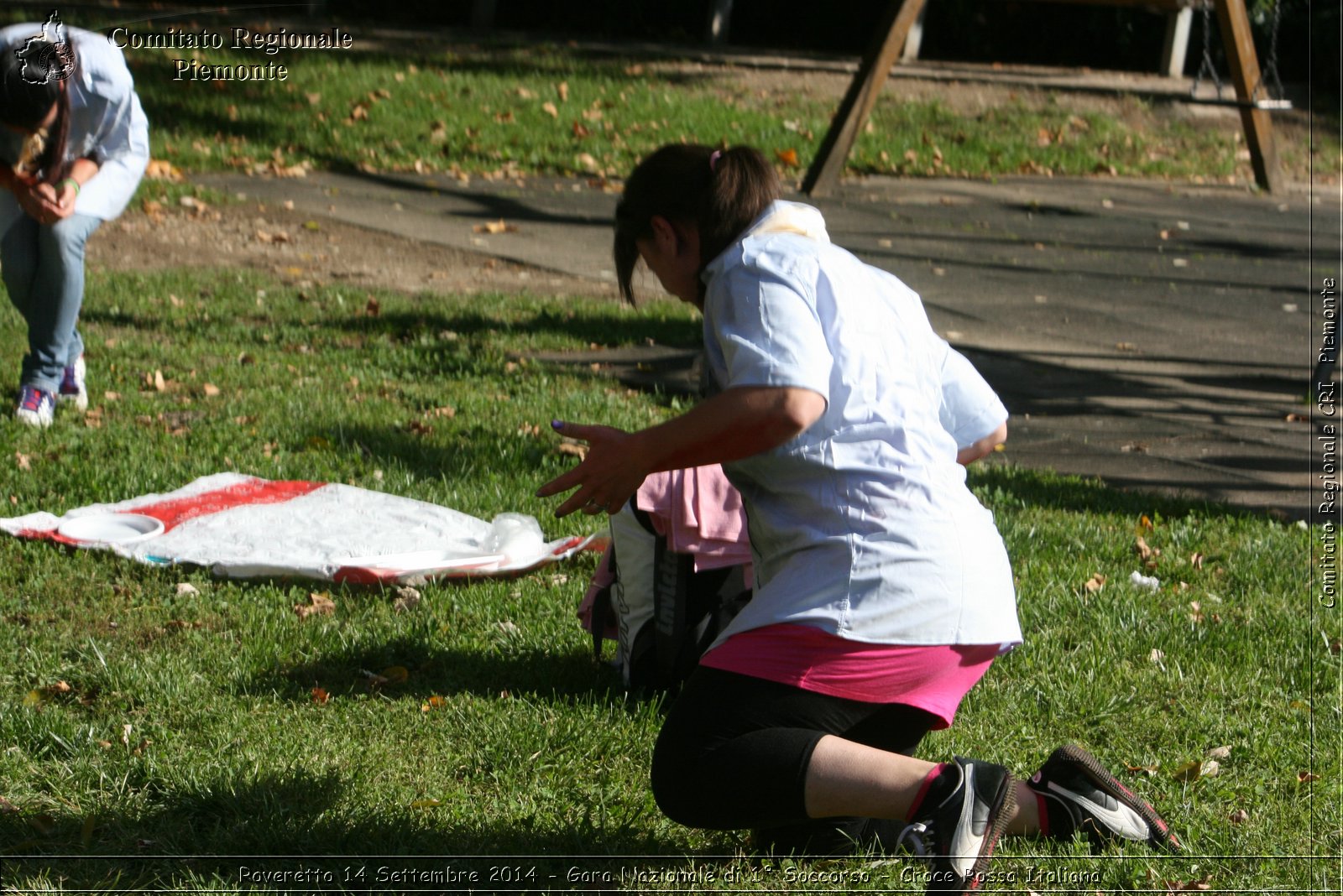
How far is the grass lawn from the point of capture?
2928 millimetres

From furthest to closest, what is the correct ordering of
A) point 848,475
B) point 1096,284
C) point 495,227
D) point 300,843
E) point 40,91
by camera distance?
1. point 495,227
2. point 1096,284
3. point 40,91
4. point 300,843
5. point 848,475

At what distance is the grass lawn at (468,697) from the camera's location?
2.93 meters

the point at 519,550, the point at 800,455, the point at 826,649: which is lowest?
the point at 519,550

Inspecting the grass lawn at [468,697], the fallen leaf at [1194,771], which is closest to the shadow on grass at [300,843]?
the grass lawn at [468,697]

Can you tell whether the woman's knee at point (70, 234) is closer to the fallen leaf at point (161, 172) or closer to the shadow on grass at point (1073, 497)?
the shadow on grass at point (1073, 497)

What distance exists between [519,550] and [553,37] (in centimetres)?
1386

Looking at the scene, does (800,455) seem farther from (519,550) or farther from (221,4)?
(221,4)

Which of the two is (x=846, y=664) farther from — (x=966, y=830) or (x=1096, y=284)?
(x=1096, y=284)

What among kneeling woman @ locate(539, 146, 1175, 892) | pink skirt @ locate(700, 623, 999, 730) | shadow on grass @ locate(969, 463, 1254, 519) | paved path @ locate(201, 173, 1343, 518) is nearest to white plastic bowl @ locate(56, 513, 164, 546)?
kneeling woman @ locate(539, 146, 1175, 892)

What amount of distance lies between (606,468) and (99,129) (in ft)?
13.2

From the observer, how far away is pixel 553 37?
17172mm

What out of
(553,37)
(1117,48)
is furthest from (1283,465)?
(1117,48)

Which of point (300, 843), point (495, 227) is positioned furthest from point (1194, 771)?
point (495, 227)

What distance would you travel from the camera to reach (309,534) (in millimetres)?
4531
